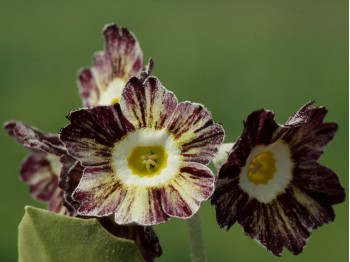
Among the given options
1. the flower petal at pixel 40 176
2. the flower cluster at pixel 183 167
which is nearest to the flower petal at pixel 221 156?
the flower cluster at pixel 183 167

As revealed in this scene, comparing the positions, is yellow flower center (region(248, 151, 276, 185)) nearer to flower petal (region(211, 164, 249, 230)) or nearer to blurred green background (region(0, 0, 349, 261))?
flower petal (region(211, 164, 249, 230))

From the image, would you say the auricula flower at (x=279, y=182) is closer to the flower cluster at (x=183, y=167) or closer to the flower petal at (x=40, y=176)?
the flower cluster at (x=183, y=167)

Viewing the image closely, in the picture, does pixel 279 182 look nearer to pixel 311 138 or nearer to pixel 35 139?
pixel 311 138

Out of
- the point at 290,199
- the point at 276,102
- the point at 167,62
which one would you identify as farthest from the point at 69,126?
the point at 167,62

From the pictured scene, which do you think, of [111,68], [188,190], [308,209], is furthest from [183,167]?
[111,68]

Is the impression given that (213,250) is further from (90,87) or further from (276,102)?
(90,87)
